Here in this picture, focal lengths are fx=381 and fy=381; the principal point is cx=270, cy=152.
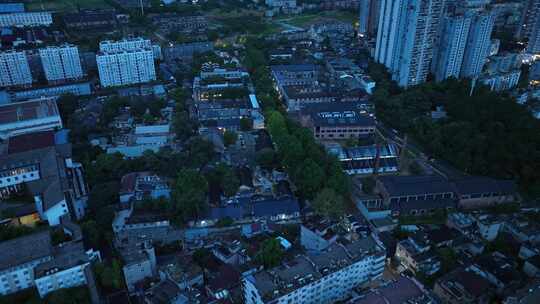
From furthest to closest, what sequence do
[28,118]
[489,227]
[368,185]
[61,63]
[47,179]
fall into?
1. [61,63]
2. [28,118]
3. [368,185]
4. [47,179]
5. [489,227]

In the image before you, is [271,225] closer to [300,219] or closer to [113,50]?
[300,219]

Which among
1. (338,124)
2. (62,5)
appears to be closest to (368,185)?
(338,124)

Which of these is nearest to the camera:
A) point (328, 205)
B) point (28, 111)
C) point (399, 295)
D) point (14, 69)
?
point (399, 295)

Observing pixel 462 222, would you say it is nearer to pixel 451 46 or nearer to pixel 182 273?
pixel 182 273

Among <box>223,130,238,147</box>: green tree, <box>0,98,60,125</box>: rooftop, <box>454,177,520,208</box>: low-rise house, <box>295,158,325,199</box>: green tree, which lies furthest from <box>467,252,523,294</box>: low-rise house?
<box>0,98,60,125</box>: rooftop

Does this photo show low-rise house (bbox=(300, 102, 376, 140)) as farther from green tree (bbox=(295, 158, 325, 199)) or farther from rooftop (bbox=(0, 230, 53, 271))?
rooftop (bbox=(0, 230, 53, 271))

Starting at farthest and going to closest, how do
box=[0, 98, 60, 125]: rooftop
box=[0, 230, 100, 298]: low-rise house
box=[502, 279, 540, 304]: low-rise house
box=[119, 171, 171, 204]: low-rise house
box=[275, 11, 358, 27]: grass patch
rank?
box=[275, 11, 358, 27]: grass patch
box=[0, 98, 60, 125]: rooftop
box=[119, 171, 171, 204]: low-rise house
box=[0, 230, 100, 298]: low-rise house
box=[502, 279, 540, 304]: low-rise house

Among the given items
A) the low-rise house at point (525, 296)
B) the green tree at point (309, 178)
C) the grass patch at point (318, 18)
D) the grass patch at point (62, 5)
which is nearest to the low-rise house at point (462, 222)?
the low-rise house at point (525, 296)
